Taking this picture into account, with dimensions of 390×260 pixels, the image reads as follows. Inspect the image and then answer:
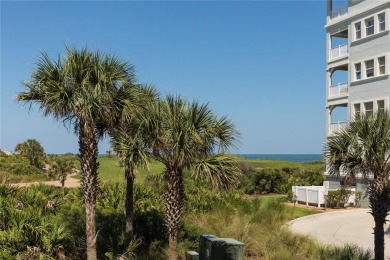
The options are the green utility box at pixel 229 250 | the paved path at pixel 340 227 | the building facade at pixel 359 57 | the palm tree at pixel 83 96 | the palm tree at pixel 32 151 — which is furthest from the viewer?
the palm tree at pixel 32 151

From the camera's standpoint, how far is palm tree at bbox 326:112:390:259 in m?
15.2

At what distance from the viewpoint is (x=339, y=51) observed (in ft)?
120

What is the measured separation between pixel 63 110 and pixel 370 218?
2169 centimetres

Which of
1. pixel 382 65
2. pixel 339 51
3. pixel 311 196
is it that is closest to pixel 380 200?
pixel 311 196

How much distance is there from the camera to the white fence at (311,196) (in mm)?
33094

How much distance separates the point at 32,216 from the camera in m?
14.5

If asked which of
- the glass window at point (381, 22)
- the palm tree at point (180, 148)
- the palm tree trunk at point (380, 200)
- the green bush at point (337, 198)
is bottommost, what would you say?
the green bush at point (337, 198)

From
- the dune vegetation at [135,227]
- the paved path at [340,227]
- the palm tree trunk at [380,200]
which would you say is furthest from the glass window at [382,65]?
the palm tree trunk at [380,200]

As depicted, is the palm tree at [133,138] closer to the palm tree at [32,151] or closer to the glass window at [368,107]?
the glass window at [368,107]

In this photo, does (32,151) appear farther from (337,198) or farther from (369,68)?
(369,68)

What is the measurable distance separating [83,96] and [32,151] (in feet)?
209

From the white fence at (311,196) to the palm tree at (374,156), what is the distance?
1729cm

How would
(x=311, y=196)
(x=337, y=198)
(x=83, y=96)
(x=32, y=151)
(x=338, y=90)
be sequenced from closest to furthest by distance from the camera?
(x=83, y=96), (x=337, y=198), (x=311, y=196), (x=338, y=90), (x=32, y=151)

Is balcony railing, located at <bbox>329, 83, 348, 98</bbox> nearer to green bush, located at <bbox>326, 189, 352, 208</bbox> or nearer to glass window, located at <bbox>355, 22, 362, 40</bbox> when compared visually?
glass window, located at <bbox>355, 22, 362, 40</bbox>
